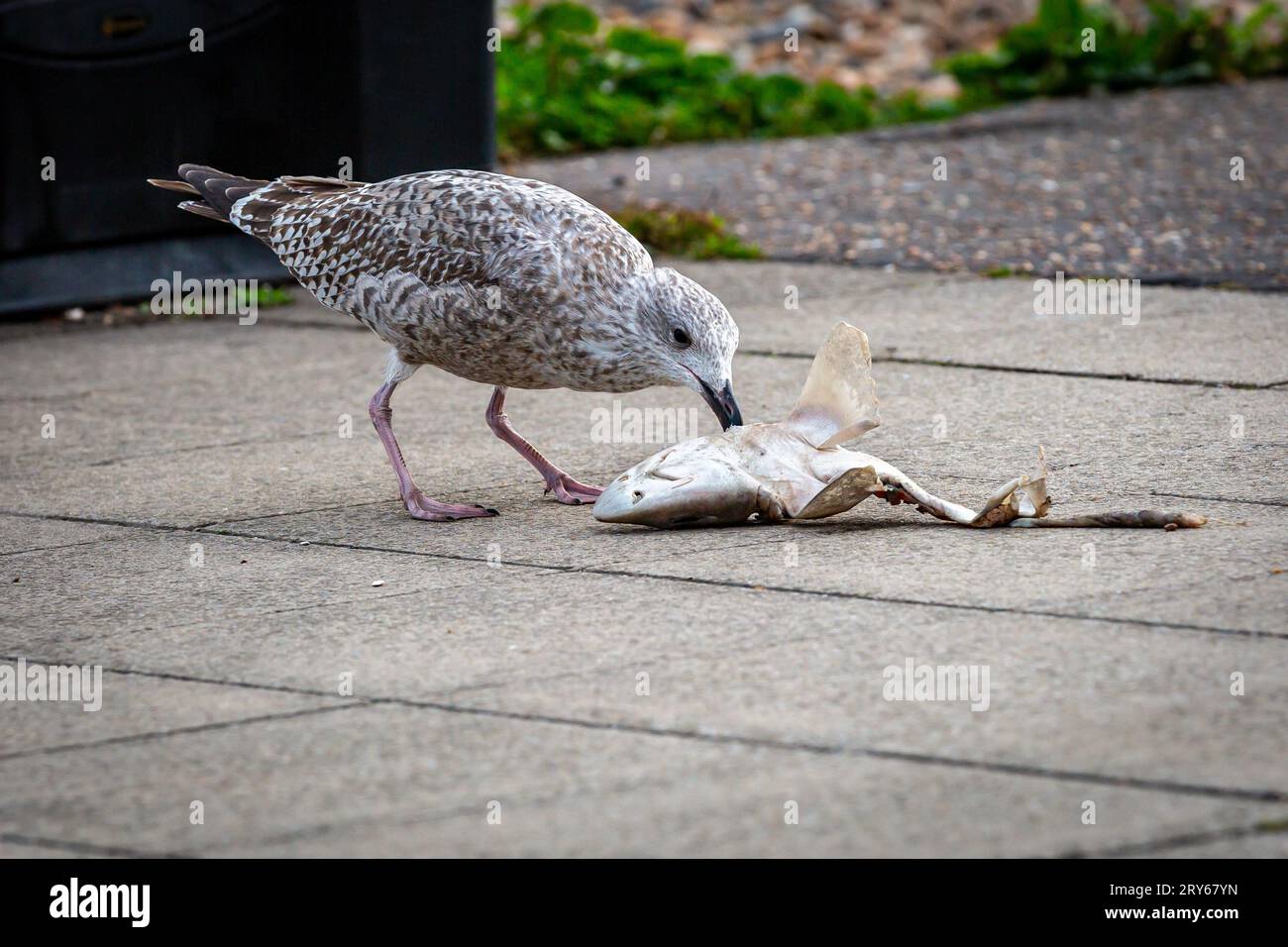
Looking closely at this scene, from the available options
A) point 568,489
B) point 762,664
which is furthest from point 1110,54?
point 762,664

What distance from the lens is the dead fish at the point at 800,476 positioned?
6039 mm

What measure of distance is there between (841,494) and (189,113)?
5.97m

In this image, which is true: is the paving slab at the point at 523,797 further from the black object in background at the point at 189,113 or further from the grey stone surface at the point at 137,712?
the black object in background at the point at 189,113

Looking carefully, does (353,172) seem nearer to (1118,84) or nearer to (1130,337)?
(1130,337)

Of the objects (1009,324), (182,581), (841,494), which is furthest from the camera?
(1009,324)

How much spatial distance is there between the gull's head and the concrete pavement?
1.61 feet

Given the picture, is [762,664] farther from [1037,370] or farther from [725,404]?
[1037,370]

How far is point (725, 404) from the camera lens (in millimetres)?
6277

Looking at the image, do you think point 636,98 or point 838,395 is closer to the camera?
point 838,395

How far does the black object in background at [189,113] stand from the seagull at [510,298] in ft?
12.5

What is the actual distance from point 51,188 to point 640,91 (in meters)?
7.07

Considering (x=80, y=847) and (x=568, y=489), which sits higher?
(x=568, y=489)

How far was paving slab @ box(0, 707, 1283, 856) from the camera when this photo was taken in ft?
12.6
